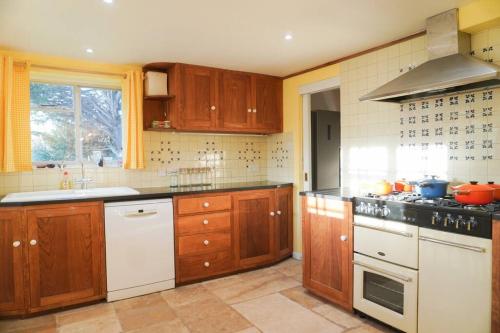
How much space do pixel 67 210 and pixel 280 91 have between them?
2787mm

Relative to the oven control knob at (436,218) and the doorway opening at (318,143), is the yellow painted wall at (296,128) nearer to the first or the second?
the doorway opening at (318,143)

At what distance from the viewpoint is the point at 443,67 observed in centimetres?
226

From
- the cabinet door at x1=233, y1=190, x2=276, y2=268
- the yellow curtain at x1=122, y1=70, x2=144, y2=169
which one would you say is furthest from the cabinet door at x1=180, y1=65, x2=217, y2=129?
the cabinet door at x1=233, y1=190, x2=276, y2=268

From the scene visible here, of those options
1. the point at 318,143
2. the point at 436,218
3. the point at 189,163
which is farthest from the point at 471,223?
the point at 189,163

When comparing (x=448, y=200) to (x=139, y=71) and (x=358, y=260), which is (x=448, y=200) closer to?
(x=358, y=260)

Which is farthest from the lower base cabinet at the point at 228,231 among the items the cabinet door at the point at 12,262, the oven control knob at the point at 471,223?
the oven control knob at the point at 471,223

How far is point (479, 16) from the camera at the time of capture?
87.8 inches

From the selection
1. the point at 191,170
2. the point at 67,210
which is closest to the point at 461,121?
the point at 191,170

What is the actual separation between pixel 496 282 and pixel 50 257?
10.2 ft

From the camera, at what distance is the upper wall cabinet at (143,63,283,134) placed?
11.7ft

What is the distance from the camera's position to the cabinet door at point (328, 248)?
2.63m

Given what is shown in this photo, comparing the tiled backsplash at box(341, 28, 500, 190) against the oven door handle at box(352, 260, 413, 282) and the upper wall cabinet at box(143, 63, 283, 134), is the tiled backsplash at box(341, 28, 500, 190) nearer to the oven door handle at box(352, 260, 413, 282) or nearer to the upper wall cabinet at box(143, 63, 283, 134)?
the oven door handle at box(352, 260, 413, 282)

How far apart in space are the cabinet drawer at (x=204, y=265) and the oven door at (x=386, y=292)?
55.2 inches

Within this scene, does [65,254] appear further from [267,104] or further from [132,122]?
[267,104]
